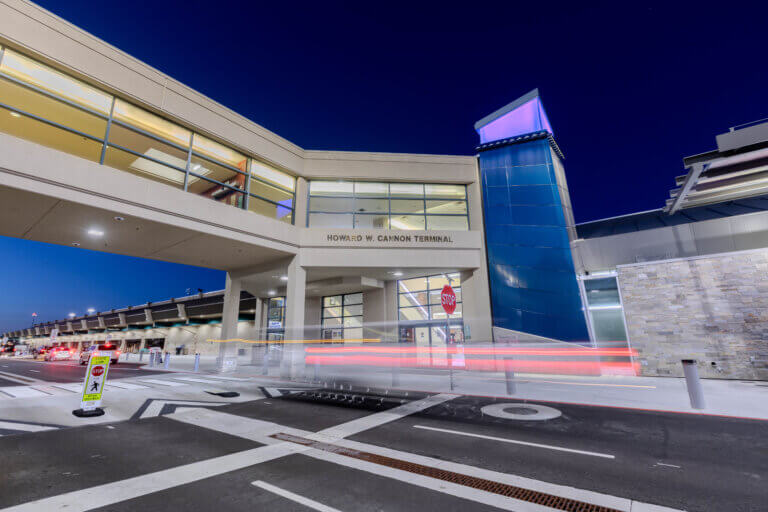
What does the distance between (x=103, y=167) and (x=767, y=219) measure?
78.3ft

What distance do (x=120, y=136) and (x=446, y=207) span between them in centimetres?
1634

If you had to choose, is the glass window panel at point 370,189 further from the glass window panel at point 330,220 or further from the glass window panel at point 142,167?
the glass window panel at point 142,167

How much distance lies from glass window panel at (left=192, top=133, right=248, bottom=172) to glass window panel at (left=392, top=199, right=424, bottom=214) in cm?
842

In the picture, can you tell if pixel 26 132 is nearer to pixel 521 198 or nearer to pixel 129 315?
pixel 521 198

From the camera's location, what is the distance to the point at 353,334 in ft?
77.1

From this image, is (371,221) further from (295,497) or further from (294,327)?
(295,497)

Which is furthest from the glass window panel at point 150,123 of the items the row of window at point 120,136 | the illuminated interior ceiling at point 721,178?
the illuminated interior ceiling at point 721,178

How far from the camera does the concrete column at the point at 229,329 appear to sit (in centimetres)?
1977

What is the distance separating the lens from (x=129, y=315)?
52.8 meters

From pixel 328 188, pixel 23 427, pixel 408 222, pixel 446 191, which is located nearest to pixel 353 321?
pixel 408 222

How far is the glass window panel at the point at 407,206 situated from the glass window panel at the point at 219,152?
8.42 meters

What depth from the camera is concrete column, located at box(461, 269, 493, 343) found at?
60.0ft

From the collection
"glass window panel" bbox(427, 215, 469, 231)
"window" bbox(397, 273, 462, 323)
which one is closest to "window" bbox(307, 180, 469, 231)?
"glass window panel" bbox(427, 215, 469, 231)

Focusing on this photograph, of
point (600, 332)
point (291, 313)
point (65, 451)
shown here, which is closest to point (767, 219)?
point (600, 332)
